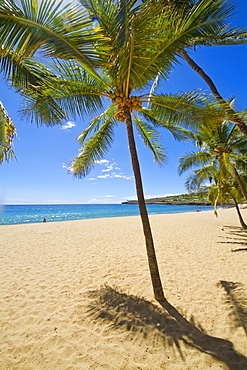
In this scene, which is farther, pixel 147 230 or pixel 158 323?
pixel 147 230

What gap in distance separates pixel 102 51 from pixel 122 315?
190 inches

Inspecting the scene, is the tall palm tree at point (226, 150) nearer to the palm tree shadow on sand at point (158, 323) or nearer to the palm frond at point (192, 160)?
the palm frond at point (192, 160)

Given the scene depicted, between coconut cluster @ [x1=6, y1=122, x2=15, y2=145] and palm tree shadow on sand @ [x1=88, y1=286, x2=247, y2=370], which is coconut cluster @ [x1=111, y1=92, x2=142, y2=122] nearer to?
coconut cluster @ [x1=6, y1=122, x2=15, y2=145]

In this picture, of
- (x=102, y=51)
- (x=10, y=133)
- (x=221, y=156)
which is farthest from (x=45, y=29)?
→ (x=221, y=156)

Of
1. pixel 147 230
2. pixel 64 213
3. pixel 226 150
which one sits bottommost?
pixel 64 213

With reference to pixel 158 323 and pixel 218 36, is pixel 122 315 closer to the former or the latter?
pixel 158 323

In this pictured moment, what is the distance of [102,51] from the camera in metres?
2.96

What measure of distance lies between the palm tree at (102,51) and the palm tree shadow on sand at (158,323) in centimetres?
46

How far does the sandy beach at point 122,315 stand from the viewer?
2.49m

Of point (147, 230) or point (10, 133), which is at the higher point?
point (10, 133)

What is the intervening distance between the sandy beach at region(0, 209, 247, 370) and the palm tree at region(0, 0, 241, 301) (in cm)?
74

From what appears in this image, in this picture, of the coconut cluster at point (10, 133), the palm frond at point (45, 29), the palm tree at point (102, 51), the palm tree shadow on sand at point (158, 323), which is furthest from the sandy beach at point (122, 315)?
the palm frond at point (45, 29)

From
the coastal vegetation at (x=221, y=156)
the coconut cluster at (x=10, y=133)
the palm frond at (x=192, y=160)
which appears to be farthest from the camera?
the palm frond at (x=192, y=160)

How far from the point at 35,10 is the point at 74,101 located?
6.26 feet
